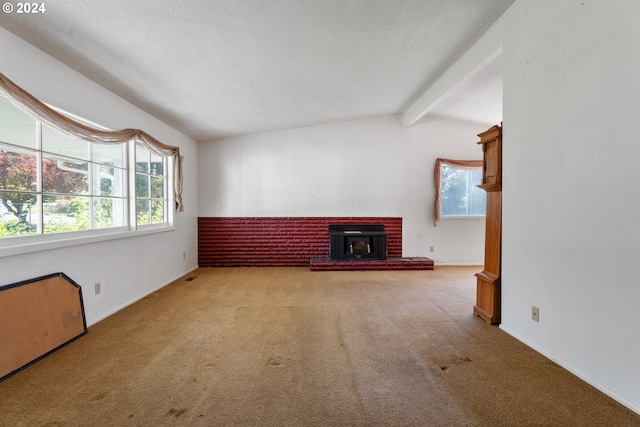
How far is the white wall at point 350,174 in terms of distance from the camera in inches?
240

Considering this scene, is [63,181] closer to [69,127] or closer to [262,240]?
[69,127]

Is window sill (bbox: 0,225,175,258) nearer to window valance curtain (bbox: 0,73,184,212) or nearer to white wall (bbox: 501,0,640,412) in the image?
window valance curtain (bbox: 0,73,184,212)

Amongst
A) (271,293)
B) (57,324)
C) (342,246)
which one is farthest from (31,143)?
(342,246)

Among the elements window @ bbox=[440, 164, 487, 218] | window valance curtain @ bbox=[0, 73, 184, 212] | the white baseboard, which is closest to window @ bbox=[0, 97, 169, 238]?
window valance curtain @ bbox=[0, 73, 184, 212]

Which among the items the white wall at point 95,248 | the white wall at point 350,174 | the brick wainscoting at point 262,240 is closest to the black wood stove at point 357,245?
the brick wainscoting at point 262,240

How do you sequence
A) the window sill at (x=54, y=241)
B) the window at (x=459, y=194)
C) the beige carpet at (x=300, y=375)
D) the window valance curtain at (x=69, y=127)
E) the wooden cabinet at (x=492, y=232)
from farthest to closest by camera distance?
1. the window at (x=459, y=194)
2. the wooden cabinet at (x=492, y=232)
3. the window sill at (x=54, y=241)
4. the window valance curtain at (x=69, y=127)
5. the beige carpet at (x=300, y=375)

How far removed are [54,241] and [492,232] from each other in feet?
13.1

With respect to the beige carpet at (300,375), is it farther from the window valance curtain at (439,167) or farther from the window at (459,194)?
the window at (459,194)

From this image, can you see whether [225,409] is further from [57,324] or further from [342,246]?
Answer: [342,246]

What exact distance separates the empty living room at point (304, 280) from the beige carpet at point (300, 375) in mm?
17

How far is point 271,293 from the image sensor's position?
411 centimetres

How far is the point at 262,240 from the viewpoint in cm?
605

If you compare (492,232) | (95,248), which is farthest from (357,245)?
(95,248)

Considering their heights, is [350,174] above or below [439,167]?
below
